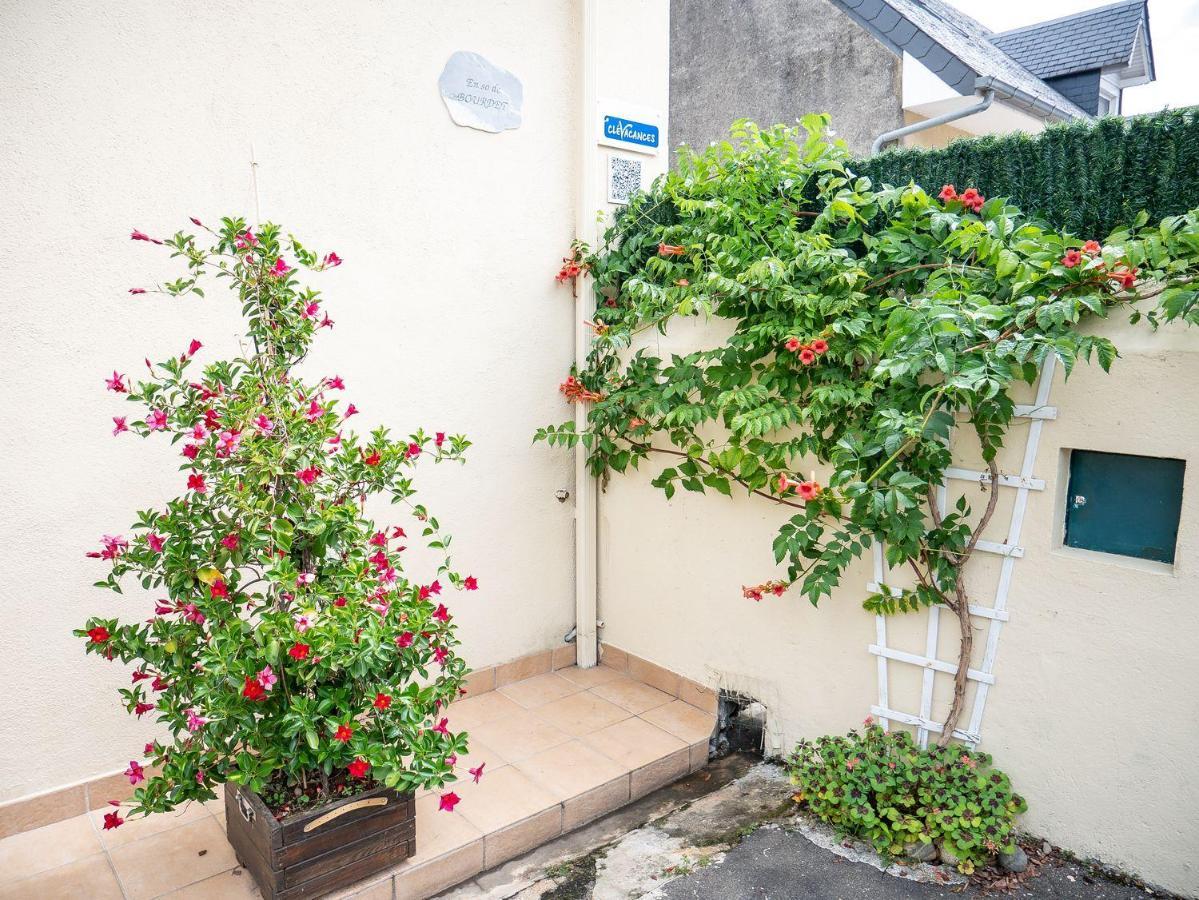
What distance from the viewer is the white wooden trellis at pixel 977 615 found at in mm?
2643

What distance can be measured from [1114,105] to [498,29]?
28.3ft

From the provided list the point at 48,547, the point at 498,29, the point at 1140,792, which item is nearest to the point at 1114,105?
the point at 498,29

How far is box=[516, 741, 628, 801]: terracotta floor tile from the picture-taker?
3.17 m

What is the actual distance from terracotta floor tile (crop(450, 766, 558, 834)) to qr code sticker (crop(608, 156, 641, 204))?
283 cm

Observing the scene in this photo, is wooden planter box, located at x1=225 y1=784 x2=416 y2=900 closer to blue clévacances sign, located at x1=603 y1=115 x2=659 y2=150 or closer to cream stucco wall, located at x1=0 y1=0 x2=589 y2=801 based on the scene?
cream stucco wall, located at x1=0 y1=0 x2=589 y2=801

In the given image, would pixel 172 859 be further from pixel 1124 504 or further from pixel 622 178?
pixel 622 178

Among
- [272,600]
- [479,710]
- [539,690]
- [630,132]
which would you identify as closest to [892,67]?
[630,132]

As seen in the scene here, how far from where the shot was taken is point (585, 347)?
4172 millimetres

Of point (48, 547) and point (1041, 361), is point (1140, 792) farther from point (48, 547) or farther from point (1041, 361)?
point (48, 547)

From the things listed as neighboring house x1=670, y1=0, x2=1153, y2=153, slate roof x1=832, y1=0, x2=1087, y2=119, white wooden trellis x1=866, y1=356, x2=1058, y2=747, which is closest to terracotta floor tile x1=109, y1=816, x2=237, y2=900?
white wooden trellis x1=866, y1=356, x2=1058, y2=747

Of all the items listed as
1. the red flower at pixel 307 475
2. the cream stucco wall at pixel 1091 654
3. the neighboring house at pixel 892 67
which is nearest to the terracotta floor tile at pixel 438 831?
the red flower at pixel 307 475

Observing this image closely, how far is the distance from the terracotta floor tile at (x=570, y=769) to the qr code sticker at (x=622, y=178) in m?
2.71

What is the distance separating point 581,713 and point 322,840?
5.12ft

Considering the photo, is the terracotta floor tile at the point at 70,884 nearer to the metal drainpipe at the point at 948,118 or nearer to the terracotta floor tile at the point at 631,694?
the terracotta floor tile at the point at 631,694
